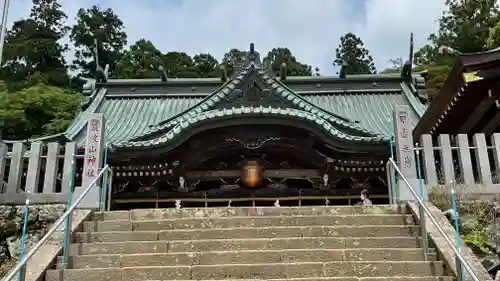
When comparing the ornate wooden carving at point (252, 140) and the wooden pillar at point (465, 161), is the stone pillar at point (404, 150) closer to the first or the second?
the wooden pillar at point (465, 161)

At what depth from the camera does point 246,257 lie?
596 centimetres

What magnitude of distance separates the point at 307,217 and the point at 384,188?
532cm

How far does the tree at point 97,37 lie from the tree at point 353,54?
16.7m

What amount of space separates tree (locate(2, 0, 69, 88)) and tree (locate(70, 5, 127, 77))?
4.76 ft

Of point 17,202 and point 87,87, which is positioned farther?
point 87,87

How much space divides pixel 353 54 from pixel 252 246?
124 ft

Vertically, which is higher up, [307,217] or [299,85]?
[299,85]

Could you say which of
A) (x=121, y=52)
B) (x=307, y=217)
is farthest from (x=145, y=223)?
(x=121, y=52)

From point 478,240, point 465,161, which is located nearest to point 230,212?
point 478,240

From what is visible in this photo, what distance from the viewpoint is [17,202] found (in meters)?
8.39

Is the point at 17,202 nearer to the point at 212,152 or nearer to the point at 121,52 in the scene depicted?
the point at 212,152

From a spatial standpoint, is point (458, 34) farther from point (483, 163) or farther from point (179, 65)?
point (483, 163)

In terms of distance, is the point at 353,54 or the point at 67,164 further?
the point at 353,54

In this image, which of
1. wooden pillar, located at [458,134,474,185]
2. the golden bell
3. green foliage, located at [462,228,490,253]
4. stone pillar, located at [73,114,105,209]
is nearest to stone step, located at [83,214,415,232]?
green foliage, located at [462,228,490,253]
